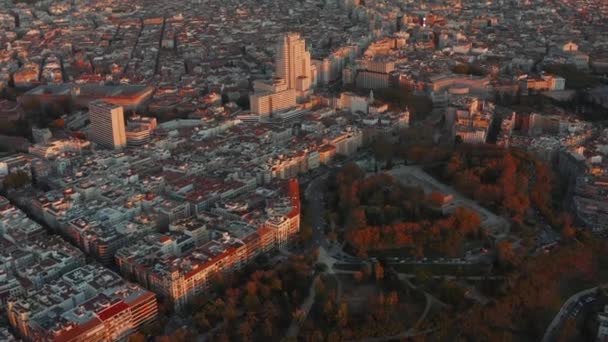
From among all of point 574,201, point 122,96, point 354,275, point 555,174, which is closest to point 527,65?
point 555,174

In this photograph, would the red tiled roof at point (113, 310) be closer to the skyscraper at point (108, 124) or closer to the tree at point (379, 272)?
the tree at point (379, 272)

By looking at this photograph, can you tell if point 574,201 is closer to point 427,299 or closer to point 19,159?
point 427,299

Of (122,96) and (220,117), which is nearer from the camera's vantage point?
(220,117)

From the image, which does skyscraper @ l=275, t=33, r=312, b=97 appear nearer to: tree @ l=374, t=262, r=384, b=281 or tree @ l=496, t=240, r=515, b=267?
tree @ l=374, t=262, r=384, b=281

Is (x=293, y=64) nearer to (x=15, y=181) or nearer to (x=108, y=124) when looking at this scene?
(x=108, y=124)

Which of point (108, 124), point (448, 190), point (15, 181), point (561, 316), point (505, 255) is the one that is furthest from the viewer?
point (108, 124)

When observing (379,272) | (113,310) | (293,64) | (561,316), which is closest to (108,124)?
(293,64)

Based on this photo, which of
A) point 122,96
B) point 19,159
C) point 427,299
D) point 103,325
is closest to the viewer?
point 103,325

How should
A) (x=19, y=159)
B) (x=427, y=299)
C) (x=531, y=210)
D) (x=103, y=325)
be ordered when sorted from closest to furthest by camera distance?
(x=103, y=325), (x=427, y=299), (x=531, y=210), (x=19, y=159)
